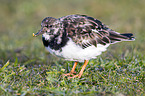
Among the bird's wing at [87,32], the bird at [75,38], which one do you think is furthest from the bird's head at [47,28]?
the bird's wing at [87,32]

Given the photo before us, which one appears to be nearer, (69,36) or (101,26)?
(69,36)

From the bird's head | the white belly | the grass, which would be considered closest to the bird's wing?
the white belly

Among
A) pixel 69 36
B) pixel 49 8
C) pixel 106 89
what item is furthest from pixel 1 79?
pixel 49 8

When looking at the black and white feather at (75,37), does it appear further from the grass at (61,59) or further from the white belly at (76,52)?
the grass at (61,59)

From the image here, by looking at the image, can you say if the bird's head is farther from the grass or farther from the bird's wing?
the grass

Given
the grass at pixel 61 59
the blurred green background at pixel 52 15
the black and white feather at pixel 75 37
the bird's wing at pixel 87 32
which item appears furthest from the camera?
the blurred green background at pixel 52 15

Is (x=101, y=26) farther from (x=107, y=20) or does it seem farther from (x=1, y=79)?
(x=107, y=20)

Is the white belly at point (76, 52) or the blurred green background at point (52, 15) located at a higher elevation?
the blurred green background at point (52, 15)
